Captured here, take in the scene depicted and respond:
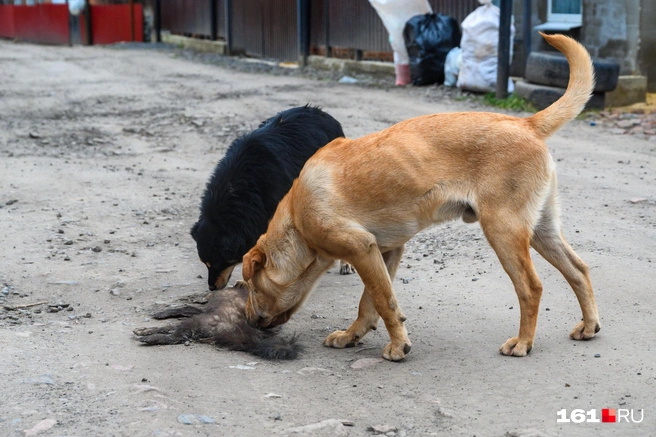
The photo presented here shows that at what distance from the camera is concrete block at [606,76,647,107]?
11.5m

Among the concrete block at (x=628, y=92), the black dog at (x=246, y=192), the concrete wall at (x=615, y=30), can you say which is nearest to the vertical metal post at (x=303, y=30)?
the concrete wall at (x=615, y=30)

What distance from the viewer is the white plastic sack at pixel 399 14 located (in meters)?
14.1

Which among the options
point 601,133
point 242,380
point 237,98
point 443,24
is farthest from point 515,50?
point 242,380

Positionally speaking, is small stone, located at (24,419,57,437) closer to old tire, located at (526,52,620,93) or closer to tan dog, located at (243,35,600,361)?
tan dog, located at (243,35,600,361)

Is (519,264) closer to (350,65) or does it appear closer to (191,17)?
(350,65)

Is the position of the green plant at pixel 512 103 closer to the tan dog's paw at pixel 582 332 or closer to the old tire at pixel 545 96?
the old tire at pixel 545 96

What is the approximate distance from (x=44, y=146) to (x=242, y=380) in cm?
712

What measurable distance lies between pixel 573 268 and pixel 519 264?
0.44 metres

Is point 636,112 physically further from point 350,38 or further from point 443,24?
point 350,38

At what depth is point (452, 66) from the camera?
13.3 meters

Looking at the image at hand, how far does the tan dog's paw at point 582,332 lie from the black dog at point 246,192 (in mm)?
2010

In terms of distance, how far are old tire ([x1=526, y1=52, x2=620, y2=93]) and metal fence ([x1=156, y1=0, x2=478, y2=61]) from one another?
279 centimetres

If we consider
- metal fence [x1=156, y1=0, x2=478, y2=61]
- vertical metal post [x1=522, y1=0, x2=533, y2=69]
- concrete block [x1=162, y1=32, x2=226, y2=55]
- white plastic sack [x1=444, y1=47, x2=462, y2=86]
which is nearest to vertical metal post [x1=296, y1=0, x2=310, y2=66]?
metal fence [x1=156, y1=0, x2=478, y2=61]

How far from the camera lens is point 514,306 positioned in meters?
5.03
